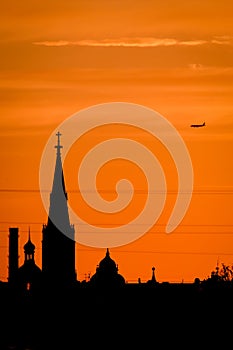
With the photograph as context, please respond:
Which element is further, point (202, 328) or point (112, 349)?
point (202, 328)

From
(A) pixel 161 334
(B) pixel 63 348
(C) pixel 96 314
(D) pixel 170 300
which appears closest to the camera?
(B) pixel 63 348

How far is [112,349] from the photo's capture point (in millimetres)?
151125

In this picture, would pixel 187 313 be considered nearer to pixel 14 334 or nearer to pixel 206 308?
pixel 206 308

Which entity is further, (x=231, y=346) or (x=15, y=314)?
(x=15, y=314)

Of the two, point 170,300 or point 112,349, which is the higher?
point 170,300

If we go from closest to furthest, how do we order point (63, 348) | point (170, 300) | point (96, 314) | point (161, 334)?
point (63, 348), point (161, 334), point (96, 314), point (170, 300)

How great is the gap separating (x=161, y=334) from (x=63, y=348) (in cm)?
1643

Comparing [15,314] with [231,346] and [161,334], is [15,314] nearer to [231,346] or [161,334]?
[161,334]

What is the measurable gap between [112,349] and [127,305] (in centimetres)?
4089

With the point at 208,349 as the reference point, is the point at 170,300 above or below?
above

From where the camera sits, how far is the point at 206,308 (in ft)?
607

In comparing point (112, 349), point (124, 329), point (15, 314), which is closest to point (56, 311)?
point (15, 314)

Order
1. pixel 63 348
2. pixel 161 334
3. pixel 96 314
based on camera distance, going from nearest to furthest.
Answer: pixel 63 348, pixel 161 334, pixel 96 314

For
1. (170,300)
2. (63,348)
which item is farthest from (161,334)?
(170,300)
